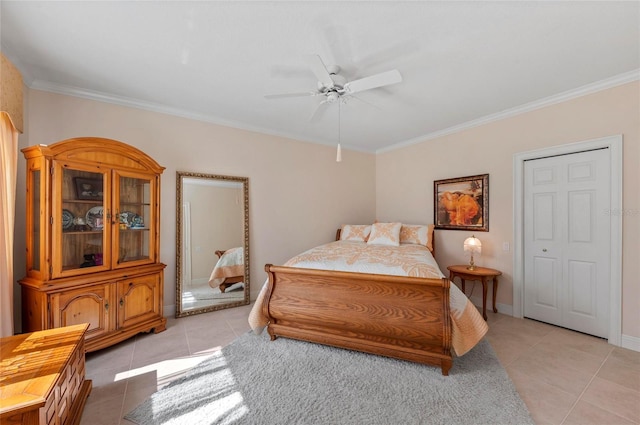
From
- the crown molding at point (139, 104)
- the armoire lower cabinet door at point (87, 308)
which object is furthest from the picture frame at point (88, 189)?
the crown molding at point (139, 104)

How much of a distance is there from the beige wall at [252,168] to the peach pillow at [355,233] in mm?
321

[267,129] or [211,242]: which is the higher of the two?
[267,129]

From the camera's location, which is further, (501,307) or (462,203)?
(462,203)

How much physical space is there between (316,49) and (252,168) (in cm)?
225

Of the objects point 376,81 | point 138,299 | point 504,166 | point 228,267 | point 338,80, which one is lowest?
point 138,299

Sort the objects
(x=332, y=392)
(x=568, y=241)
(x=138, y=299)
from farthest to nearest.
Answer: (x=568, y=241) → (x=138, y=299) → (x=332, y=392)

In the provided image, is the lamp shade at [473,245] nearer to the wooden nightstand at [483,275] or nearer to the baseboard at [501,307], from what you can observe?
the wooden nightstand at [483,275]

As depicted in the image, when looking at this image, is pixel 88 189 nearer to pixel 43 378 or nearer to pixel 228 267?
pixel 43 378

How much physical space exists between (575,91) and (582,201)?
3.90ft

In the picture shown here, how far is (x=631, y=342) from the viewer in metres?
2.54

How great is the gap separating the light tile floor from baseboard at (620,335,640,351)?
0.07m

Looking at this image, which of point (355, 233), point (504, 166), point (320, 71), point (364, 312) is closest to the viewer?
point (320, 71)

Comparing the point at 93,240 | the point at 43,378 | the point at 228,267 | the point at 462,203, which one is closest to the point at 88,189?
the point at 93,240

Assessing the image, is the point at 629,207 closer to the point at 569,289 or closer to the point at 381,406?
the point at 569,289
